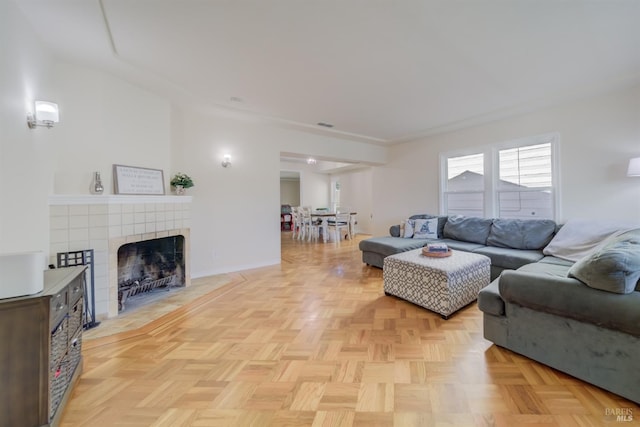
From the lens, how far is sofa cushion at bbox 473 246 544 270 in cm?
300

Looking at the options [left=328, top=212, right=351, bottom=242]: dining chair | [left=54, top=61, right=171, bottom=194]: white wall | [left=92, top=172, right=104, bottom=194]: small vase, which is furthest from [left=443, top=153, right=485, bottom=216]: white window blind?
[left=92, top=172, right=104, bottom=194]: small vase

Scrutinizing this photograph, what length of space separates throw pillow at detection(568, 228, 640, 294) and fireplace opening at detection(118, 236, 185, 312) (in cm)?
377

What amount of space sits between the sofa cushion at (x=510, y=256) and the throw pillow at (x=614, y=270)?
1531 millimetres

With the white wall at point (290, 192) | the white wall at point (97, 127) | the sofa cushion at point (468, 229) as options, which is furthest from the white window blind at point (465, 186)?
the white wall at point (290, 192)

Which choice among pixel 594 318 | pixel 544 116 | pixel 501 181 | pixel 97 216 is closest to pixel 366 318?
pixel 594 318

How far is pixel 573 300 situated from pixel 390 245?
2.33 metres

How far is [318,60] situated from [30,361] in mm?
2704

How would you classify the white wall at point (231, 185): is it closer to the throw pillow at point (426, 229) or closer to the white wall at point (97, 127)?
the white wall at point (97, 127)

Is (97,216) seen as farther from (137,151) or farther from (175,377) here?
(175,377)

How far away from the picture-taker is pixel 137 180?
2.91m

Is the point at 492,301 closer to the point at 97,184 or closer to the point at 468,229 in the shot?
the point at 468,229

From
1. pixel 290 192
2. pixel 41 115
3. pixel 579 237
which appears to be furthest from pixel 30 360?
pixel 290 192

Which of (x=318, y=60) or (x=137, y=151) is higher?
(x=318, y=60)

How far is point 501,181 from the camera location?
4.21m
